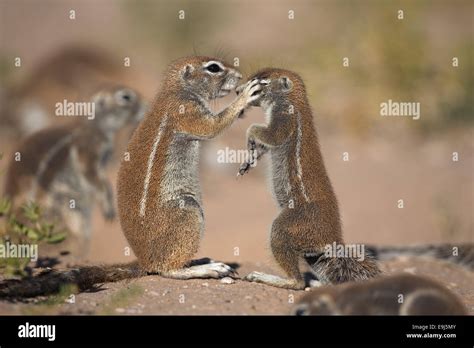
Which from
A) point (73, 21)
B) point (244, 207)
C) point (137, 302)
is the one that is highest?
point (73, 21)

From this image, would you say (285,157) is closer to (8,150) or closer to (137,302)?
(137,302)

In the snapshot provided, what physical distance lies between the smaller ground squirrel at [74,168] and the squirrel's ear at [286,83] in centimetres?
535

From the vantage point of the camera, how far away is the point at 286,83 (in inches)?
352

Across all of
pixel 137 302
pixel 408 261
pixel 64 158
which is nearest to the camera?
pixel 137 302

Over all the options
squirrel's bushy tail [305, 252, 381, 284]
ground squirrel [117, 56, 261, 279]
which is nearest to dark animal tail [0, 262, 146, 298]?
ground squirrel [117, 56, 261, 279]

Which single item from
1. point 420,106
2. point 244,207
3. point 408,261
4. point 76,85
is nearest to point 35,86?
point 76,85

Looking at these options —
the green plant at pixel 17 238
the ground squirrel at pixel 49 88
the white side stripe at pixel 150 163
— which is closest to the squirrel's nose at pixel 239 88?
the white side stripe at pixel 150 163

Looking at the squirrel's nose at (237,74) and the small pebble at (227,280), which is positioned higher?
the squirrel's nose at (237,74)

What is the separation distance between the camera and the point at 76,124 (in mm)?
14078

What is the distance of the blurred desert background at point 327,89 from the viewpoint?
44.7 ft

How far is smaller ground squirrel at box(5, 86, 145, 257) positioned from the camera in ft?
42.2

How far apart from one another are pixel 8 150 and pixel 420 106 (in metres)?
9.19

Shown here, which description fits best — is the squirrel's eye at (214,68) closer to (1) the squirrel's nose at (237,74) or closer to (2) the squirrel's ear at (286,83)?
(1) the squirrel's nose at (237,74)

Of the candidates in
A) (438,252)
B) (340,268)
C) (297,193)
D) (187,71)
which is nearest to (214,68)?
(187,71)
